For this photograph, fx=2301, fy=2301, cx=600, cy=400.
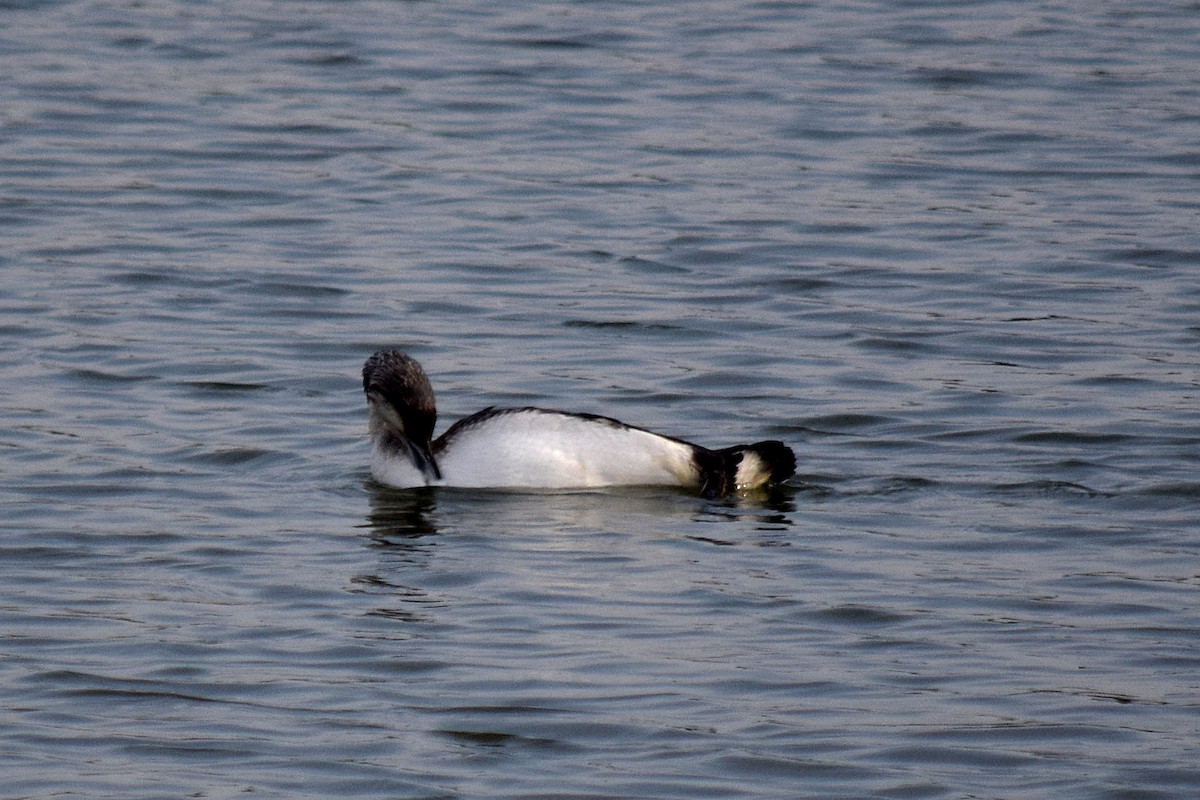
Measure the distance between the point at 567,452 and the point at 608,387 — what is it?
1706 mm

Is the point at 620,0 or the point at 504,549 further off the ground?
the point at 620,0

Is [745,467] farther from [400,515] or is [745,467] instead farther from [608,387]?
[608,387]

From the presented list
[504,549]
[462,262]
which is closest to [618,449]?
[504,549]

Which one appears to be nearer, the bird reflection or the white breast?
the bird reflection

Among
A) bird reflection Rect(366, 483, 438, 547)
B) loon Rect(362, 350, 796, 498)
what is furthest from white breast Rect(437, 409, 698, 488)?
bird reflection Rect(366, 483, 438, 547)

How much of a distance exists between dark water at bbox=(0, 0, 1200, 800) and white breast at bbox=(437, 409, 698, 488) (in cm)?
15

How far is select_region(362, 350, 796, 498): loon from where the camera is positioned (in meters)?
9.80

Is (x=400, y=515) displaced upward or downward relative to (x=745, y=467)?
downward

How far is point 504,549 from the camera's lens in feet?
29.5

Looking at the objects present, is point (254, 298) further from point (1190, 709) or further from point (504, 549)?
point (1190, 709)

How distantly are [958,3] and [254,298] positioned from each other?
10.7 metres

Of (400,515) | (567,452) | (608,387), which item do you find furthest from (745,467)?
(608,387)

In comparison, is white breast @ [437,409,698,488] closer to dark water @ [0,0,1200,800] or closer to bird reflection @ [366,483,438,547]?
dark water @ [0,0,1200,800]

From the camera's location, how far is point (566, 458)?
985 centimetres
